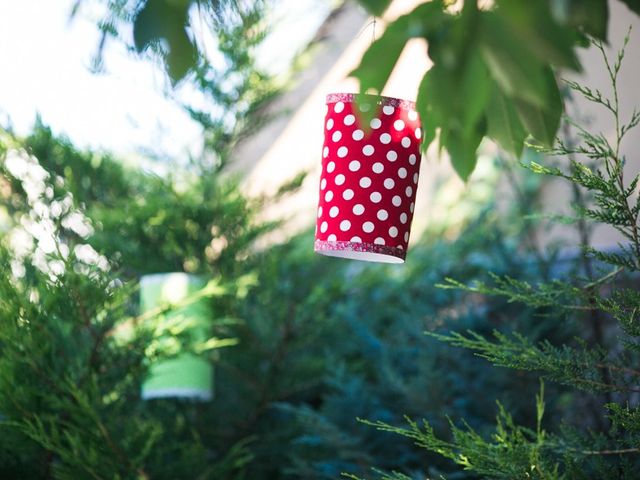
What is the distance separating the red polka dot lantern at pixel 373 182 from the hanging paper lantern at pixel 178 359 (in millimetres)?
1744

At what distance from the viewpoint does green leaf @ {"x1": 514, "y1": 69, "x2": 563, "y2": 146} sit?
44.5 inches

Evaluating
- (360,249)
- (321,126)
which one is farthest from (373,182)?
(321,126)

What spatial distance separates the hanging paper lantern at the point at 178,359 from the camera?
3.35 meters

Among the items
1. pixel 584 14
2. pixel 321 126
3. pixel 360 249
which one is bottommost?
pixel 360 249

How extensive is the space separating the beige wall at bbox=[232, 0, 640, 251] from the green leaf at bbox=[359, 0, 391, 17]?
3213 millimetres

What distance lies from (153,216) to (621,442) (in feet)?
8.90

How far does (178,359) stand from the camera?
11.0 ft

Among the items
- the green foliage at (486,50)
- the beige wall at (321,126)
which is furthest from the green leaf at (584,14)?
the beige wall at (321,126)

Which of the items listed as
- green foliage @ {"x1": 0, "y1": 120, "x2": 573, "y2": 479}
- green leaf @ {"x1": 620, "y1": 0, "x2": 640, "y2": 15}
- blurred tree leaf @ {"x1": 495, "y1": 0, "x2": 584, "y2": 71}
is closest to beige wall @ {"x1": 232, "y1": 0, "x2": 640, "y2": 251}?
green foliage @ {"x1": 0, "y1": 120, "x2": 573, "y2": 479}

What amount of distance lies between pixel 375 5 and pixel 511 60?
7.2 inches

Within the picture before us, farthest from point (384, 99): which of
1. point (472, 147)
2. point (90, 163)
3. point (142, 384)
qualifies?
point (90, 163)

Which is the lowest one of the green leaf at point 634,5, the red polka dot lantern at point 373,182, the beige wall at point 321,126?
the red polka dot lantern at point 373,182

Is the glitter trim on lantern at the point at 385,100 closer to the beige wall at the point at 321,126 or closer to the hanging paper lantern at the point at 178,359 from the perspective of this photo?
the hanging paper lantern at the point at 178,359

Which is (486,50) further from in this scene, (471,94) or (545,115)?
(545,115)
